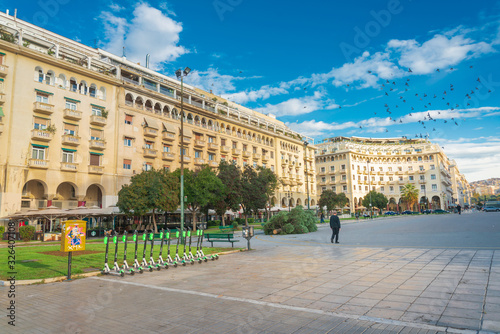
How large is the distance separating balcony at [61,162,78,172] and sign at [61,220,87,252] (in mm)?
29025

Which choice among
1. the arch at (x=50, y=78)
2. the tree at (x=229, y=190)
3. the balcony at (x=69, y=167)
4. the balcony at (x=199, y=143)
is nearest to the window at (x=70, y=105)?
the arch at (x=50, y=78)

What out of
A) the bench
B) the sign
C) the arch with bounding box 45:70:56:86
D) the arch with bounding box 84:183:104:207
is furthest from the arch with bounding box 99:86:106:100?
the sign

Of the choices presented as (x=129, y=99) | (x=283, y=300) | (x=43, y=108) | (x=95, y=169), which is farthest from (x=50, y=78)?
(x=283, y=300)

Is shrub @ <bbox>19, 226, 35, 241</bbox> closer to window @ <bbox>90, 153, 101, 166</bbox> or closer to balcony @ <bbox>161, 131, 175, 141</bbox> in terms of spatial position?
window @ <bbox>90, 153, 101, 166</bbox>

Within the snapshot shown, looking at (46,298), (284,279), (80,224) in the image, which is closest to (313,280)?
(284,279)

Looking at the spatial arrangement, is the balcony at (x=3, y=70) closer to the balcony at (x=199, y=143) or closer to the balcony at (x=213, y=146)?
the balcony at (x=199, y=143)

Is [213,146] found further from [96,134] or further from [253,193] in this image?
[96,134]

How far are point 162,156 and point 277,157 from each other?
29.3 m

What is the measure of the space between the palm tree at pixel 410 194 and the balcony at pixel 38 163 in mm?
86247

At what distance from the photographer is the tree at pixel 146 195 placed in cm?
3106

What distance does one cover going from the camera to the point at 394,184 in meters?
98.3

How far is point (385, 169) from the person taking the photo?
3890 inches

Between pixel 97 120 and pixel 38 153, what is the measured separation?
717 centimetres

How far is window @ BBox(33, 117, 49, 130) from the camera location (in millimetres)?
33312
